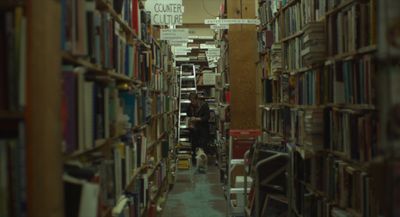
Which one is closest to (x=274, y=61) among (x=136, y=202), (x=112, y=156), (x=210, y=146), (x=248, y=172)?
(x=248, y=172)

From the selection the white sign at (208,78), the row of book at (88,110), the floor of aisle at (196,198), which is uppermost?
the white sign at (208,78)

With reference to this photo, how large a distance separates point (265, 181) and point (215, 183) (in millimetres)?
4023

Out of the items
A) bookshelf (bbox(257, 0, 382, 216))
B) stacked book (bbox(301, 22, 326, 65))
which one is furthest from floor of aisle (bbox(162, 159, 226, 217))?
stacked book (bbox(301, 22, 326, 65))

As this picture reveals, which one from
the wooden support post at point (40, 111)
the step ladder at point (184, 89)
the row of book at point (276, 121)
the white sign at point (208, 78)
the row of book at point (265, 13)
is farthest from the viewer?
the white sign at point (208, 78)

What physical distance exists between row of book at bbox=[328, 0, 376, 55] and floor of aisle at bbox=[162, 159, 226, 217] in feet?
10.2

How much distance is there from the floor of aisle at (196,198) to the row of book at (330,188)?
198 centimetres

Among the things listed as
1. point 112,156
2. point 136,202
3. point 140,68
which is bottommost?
point 136,202

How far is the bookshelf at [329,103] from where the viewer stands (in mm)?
2291

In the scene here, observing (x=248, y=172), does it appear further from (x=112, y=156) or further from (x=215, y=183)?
(x=215, y=183)

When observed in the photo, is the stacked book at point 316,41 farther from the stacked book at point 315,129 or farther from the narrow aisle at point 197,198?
the narrow aisle at point 197,198

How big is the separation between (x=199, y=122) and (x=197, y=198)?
3.32 metres

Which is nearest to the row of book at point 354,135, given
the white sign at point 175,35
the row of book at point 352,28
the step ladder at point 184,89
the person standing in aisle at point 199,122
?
→ the row of book at point 352,28

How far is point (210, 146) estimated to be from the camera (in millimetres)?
10109

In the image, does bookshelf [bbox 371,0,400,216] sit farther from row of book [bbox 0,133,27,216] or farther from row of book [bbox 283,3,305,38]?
row of book [bbox 283,3,305,38]
